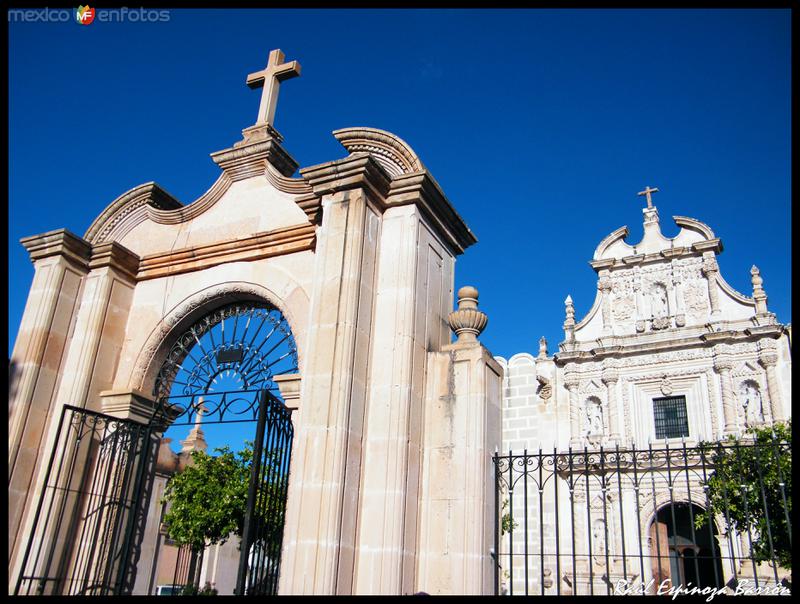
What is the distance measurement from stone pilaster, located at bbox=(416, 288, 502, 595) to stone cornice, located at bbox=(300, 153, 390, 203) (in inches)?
61.9

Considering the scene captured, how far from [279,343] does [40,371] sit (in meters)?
2.60

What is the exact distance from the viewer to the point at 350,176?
602cm

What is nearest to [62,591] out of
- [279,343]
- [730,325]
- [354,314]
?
[279,343]

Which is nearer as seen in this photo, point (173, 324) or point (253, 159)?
point (173, 324)

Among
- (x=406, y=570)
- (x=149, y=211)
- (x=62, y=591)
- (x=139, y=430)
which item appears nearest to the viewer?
(x=406, y=570)

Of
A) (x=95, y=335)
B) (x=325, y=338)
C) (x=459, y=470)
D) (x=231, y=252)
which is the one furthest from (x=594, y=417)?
(x=325, y=338)

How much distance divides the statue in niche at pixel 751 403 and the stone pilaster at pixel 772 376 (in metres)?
0.39

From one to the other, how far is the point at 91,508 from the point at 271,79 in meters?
5.09

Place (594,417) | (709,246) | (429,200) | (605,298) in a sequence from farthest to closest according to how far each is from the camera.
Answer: (605,298), (709,246), (594,417), (429,200)

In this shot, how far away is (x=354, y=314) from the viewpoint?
5.59 m

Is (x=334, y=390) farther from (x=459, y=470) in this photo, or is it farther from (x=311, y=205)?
(x=311, y=205)

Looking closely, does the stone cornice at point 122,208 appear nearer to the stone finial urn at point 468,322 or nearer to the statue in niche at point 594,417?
the stone finial urn at point 468,322

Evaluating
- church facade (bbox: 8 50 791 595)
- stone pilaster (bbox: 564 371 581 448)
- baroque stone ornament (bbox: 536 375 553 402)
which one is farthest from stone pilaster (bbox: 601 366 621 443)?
church facade (bbox: 8 50 791 595)

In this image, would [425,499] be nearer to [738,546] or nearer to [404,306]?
[404,306]
